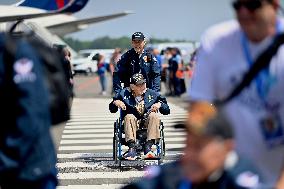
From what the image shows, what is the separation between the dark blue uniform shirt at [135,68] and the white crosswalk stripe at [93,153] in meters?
0.63

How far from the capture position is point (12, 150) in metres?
2.82

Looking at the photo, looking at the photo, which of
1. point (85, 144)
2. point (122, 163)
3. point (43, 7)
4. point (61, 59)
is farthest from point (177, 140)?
point (43, 7)

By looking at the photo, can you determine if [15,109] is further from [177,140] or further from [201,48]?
[177,140]

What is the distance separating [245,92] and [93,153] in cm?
835

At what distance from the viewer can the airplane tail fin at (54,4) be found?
193 ft

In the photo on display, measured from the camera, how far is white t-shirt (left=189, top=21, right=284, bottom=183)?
2.70 meters

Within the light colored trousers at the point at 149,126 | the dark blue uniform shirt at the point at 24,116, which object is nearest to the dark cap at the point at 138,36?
the light colored trousers at the point at 149,126

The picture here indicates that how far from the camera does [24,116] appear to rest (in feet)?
9.03

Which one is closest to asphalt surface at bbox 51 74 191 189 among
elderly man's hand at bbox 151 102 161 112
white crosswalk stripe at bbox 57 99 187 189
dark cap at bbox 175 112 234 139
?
white crosswalk stripe at bbox 57 99 187 189

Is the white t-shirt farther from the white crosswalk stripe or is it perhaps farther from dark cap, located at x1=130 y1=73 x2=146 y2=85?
dark cap, located at x1=130 y1=73 x2=146 y2=85

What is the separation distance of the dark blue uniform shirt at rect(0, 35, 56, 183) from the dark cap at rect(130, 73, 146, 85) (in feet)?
19.3

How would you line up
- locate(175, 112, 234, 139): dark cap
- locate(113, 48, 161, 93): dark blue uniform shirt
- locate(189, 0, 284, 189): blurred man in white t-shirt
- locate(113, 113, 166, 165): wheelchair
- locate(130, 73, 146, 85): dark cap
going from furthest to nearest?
locate(113, 48, 161, 93): dark blue uniform shirt, locate(113, 113, 166, 165): wheelchair, locate(130, 73, 146, 85): dark cap, locate(189, 0, 284, 189): blurred man in white t-shirt, locate(175, 112, 234, 139): dark cap

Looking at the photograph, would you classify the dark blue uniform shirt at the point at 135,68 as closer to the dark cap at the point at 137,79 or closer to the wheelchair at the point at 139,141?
the dark cap at the point at 137,79

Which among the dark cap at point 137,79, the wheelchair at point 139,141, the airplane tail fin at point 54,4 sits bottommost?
the airplane tail fin at point 54,4
